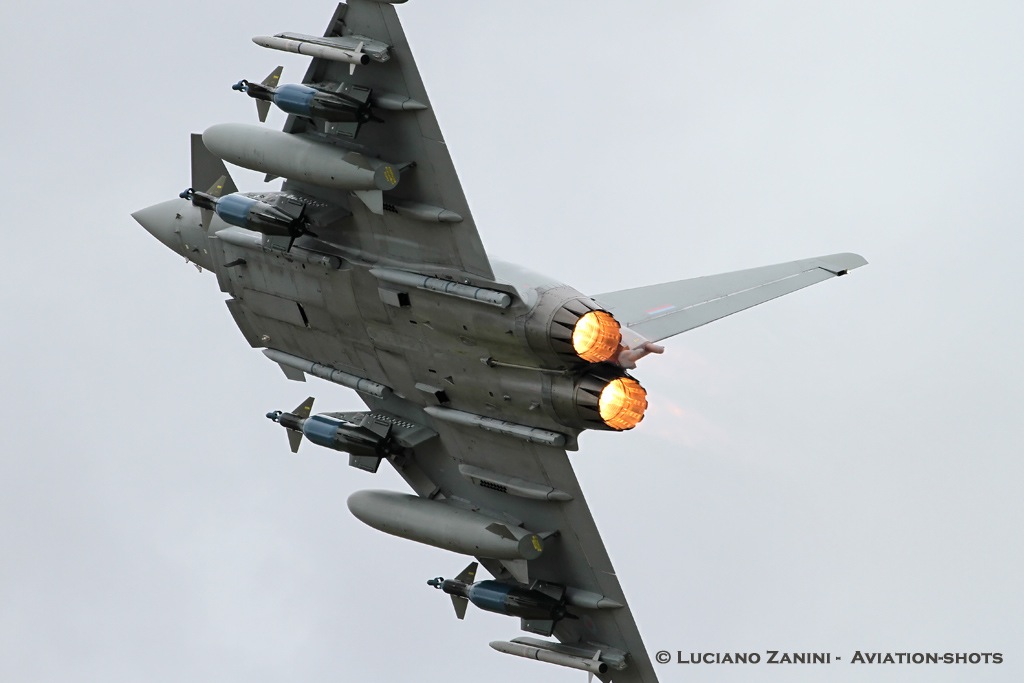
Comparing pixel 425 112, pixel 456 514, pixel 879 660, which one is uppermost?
pixel 425 112

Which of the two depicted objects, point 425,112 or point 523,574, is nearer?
point 425,112

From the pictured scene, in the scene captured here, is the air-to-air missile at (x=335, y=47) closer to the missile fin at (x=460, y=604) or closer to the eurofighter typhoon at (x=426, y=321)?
the eurofighter typhoon at (x=426, y=321)

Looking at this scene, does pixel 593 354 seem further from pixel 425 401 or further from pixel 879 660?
pixel 879 660

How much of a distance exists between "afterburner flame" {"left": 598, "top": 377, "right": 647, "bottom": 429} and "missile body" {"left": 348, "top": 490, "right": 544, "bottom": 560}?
2784 millimetres

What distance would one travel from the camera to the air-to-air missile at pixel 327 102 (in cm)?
2528

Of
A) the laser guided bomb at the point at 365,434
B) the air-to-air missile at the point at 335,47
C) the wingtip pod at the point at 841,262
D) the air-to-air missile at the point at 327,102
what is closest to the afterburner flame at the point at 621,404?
the wingtip pod at the point at 841,262

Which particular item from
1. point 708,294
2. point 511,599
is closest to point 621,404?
point 708,294

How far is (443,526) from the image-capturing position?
1137 inches

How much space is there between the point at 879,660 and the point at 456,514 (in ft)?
21.9

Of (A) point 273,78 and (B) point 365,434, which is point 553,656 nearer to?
(B) point 365,434

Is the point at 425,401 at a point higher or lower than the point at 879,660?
higher

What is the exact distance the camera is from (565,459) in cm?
2795

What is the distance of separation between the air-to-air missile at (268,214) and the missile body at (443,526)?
455 cm

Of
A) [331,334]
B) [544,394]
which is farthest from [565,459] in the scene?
[331,334]
